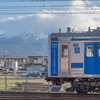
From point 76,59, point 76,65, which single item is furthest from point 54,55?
point 76,65

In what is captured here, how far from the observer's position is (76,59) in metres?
16.1

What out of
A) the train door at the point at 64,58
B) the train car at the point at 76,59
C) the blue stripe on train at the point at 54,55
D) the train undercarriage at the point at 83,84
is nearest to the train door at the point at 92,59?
the train car at the point at 76,59

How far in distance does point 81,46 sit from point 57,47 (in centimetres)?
163

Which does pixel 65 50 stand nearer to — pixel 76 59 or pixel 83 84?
pixel 76 59

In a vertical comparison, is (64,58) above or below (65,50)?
below

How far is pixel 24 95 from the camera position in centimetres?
1579

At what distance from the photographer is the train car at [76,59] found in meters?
16.0

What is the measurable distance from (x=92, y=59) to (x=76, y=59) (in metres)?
1.07

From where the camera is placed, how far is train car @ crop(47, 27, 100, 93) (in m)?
16.0

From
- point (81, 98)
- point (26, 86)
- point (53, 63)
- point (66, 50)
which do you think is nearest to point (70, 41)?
point (66, 50)

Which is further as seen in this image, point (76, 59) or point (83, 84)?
point (83, 84)

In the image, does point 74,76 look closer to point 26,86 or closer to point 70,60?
point 70,60

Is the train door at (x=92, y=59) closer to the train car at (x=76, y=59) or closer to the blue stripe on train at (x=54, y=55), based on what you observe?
the train car at (x=76, y=59)

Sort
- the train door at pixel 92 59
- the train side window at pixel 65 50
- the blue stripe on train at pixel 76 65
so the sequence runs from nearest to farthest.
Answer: the train door at pixel 92 59 < the blue stripe on train at pixel 76 65 < the train side window at pixel 65 50
